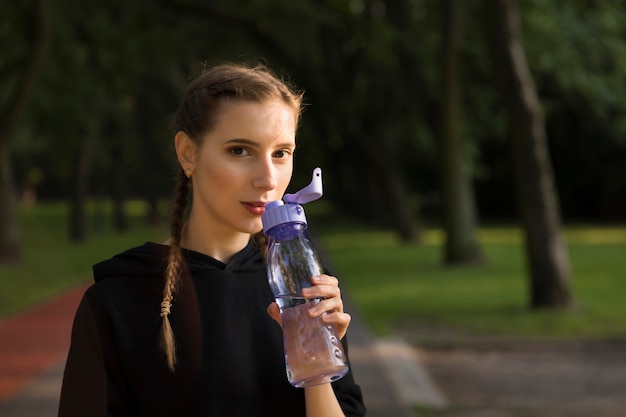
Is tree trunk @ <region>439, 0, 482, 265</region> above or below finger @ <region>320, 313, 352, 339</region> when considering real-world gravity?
above

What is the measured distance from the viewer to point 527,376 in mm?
10039

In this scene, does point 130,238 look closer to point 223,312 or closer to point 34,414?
point 34,414

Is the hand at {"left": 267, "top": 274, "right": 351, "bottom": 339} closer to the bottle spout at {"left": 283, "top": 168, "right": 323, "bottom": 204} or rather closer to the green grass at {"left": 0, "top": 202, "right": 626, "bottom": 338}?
the bottle spout at {"left": 283, "top": 168, "right": 323, "bottom": 204}

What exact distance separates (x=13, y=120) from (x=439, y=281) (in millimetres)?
9764

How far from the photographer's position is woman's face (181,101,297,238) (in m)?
2.25

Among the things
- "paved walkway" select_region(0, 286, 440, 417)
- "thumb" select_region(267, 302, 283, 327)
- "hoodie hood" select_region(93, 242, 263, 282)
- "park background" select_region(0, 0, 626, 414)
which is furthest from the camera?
"park background" select_region(0, 0, 626, 414)

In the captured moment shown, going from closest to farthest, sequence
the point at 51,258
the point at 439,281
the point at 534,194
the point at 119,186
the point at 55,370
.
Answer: the point at 55,370
the point at 534,194
the point at 439,281
the point at 51,258
the point at 119,186

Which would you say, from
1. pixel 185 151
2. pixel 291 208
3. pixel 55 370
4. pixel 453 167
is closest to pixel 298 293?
pixel 291 208

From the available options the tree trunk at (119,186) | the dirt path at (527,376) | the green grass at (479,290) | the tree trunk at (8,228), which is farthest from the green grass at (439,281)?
the tree trunk at (119,186)

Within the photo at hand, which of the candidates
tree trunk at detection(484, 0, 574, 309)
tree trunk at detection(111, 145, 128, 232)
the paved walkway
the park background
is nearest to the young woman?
the paved walkway

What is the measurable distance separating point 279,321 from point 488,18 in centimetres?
1230

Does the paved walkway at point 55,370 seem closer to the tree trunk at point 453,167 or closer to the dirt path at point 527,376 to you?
the dirt path at point 527,376

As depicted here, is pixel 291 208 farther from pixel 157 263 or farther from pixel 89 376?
pixel 89 376

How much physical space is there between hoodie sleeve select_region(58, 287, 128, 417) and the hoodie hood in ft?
0.24
